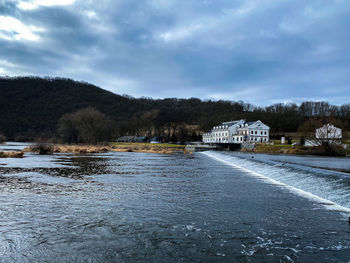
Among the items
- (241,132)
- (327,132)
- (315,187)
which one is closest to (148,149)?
(327,132)

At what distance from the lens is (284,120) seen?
10431 centimetres

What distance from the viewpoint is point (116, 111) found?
126938mm

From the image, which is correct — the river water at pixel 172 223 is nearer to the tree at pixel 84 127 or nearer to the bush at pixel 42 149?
the bush at pixel 42 149

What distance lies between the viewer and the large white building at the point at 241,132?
276ft

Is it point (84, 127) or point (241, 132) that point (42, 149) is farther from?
point (241, 132)

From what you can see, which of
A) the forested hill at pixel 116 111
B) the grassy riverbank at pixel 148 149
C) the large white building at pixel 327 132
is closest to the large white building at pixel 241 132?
the forested hill at pixel 116 111

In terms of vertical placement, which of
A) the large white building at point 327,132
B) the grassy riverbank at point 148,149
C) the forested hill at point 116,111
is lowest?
the grassy riverbank at point 148,149

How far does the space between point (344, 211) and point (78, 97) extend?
132 metres

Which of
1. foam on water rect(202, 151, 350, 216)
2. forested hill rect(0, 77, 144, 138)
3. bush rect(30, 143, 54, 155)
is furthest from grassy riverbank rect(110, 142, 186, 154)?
forested hill rect(0, 77, 144, 138)

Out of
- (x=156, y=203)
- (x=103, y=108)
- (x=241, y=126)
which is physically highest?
(x=103, y=108)

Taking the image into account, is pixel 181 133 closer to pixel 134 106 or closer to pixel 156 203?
pixel 134 106

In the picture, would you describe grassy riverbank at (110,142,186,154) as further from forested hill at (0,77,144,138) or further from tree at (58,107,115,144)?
forested hill at (0,77,144,138)

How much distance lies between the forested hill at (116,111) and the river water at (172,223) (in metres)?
85.9

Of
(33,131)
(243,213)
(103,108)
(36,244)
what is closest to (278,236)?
(243,213)
